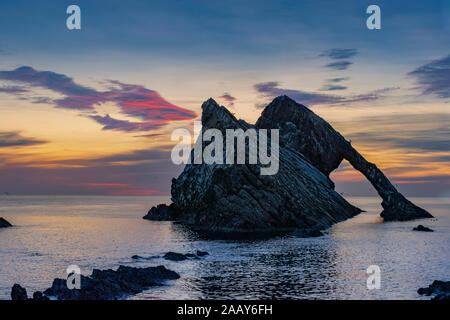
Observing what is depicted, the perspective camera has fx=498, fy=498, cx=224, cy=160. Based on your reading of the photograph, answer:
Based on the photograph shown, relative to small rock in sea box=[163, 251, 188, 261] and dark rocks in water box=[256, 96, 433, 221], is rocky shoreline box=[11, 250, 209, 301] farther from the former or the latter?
dark rocks in water box=[256, 96, 433, 221]

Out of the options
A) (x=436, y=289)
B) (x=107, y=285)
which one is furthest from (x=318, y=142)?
(x=107, y=285)

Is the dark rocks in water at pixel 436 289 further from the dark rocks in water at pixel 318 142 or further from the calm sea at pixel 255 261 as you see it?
the dark rocks in water at pixel 318 142

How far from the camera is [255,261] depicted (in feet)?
240

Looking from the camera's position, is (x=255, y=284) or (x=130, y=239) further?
(x=130, y=239)

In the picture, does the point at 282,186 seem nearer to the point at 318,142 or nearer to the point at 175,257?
the point at 318,142

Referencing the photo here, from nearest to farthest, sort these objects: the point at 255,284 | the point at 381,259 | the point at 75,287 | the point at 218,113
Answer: the point at 75,287
the point at 255,284
the point at 381,259
the point at 218,113

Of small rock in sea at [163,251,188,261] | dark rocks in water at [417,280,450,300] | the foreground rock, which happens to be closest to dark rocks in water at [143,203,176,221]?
small rock in sea at [163,251,188,261]

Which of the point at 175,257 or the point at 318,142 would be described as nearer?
the point at 175,257

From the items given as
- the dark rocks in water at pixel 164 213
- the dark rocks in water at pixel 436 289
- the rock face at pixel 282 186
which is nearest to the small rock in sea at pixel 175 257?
the dark rocks in water at pixel 436 289

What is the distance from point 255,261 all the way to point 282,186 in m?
51.1

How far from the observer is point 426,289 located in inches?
2058

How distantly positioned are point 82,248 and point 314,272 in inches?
1861
